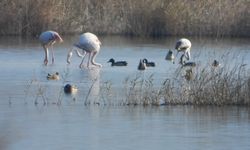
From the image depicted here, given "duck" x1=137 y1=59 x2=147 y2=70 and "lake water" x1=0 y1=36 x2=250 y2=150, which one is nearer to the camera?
"lake water" x1=0 y1=36 x2=250 y2=150

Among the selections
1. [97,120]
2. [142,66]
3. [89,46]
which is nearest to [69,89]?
[97,120]

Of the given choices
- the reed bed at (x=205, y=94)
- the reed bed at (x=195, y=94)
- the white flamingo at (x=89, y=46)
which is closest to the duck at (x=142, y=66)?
the white flamingo at (x=89, y=46)

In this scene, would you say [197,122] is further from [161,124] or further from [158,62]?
[158,62]

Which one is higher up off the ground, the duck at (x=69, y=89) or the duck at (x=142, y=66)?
the duck at (x=142, y=66)

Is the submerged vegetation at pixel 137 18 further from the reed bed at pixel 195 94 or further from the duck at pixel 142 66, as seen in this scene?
the reed bed at pixel 195 94

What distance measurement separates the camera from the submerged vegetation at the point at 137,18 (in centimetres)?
3569

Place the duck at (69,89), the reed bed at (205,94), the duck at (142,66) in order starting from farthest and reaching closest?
1. the duck at (142,66)
2. the duck at (69,89)
3. the reed bed at (205,94)

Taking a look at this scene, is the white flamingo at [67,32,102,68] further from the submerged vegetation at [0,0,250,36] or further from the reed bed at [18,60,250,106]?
the reed bed at [18,60,250,106]

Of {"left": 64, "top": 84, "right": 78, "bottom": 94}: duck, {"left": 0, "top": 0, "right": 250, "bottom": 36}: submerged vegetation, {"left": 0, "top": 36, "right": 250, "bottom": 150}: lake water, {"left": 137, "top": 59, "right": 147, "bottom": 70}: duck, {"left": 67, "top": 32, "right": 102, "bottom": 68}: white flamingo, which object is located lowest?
{"left": 0, "top": 36, "right": 250, "bottom": 150}: lake water

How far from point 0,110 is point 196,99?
3.19m

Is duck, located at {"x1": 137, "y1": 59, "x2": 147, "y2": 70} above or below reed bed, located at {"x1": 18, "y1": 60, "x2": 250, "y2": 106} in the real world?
above

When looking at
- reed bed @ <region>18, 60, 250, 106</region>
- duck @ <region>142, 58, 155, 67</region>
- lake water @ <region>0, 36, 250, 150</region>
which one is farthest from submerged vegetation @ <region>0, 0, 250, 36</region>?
reed bed @ <region>18, 60, 250, 106</region>

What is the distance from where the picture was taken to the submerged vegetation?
3569 centimetres

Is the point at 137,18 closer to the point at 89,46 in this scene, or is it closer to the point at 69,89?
the point at 89,46
